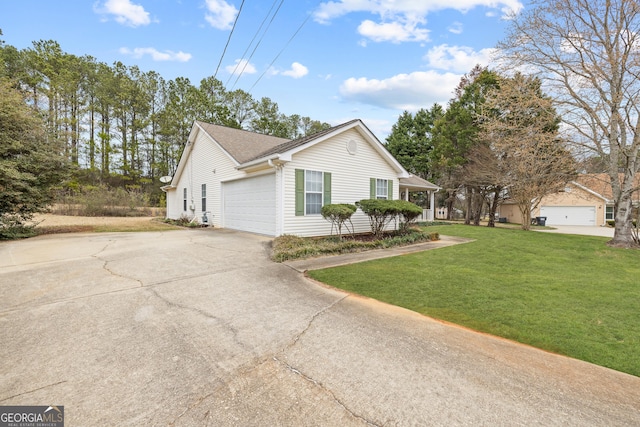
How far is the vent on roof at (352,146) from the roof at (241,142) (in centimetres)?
363

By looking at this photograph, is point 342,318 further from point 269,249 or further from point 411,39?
A: point 411,39

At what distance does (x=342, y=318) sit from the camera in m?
3.64

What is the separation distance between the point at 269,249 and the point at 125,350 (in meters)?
5.22

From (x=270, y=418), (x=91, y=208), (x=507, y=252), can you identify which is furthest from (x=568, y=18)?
(x=91, y=208)

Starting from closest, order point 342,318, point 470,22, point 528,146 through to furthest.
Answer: point 342,318 → point 470,22 → point 528,146

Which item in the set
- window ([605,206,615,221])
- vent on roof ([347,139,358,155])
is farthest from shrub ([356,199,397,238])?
window ([605,206,615,221])

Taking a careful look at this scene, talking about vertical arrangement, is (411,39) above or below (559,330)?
above

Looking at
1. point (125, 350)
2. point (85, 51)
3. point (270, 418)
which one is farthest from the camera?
point (85, 51)

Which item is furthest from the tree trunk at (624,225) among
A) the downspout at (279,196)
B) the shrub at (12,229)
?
the shrub at (12,229)

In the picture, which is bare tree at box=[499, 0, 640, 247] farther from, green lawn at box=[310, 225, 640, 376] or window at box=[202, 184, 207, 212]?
window at box=[202, 184, 207, 212]

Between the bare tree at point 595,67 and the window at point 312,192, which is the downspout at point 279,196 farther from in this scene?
the bare tree at point 595,67

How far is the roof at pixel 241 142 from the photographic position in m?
12.5

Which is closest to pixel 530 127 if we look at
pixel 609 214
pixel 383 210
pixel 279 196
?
pixel 383 210

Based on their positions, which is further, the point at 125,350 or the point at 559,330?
the point at 559,330
